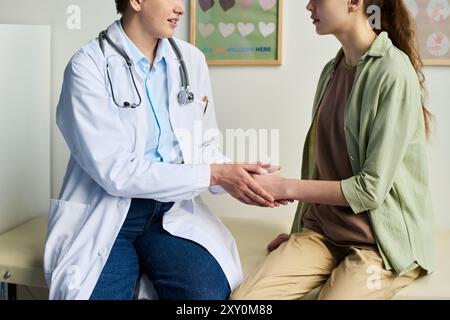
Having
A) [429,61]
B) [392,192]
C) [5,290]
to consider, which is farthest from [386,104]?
[5,290]

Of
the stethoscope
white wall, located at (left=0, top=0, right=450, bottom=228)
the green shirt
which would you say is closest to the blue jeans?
the stethoscope

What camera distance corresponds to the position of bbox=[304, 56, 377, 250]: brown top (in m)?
1.17

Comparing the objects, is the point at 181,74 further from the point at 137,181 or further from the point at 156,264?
the point at 156,264

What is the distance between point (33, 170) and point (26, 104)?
0.61ft

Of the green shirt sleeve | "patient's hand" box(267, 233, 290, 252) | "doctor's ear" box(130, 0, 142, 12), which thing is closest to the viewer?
the green shirt sleeve

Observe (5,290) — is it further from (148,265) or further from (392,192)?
(392,192)

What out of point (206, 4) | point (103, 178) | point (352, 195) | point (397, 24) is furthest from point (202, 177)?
point (206, 4)

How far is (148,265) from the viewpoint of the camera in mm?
1174

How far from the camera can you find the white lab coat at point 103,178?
3.62 ft

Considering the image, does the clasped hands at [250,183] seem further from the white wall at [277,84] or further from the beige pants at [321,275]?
the white wall at [277,84]

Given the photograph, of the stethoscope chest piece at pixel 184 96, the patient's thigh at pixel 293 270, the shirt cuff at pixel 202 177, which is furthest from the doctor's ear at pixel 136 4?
the patient's thigh at pixel 293 270

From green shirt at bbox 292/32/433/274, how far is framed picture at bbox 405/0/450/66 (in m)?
0.45

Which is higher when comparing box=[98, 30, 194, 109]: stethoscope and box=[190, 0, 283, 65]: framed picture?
box=[190, 0, 283, 65]: framed picture

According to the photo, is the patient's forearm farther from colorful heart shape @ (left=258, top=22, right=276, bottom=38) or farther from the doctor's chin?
colorful heart shape @ (left=258, top=22, right=276, bottom=38)
